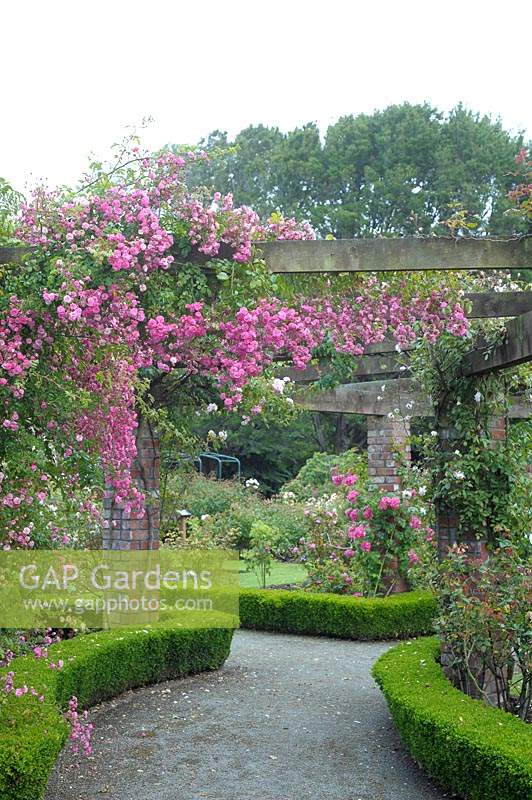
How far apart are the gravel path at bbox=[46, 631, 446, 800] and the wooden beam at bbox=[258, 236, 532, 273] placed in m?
2.68

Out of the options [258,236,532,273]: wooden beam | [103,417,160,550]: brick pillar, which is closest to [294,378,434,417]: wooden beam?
[103,417,160,550]: brick pillar

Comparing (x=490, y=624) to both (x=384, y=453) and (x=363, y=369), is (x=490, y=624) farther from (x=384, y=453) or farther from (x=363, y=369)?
(x=384, y=453)

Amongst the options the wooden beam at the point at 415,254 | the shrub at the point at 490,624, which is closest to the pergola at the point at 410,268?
the wooden beam at the point at 415,254

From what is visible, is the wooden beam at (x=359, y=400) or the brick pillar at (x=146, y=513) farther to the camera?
the wooden beam at (x=359, y=400)

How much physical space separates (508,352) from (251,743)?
284 cm

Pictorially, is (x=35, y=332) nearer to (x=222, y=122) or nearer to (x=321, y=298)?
(x=321, y=298)

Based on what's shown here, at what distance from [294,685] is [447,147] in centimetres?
1843

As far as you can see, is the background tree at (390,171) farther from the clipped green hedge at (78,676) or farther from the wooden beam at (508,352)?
the wooden beam at (508,352)

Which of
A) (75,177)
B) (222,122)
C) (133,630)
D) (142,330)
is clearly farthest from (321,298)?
(222,122)

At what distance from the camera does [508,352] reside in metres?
4.68

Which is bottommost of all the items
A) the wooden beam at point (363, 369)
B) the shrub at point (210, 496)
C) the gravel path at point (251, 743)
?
the gravel path at point (251, 743)

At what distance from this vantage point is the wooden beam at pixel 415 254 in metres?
4.15

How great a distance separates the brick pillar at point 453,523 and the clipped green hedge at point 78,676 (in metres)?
2.37

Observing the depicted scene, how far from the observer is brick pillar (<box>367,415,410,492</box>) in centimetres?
909
